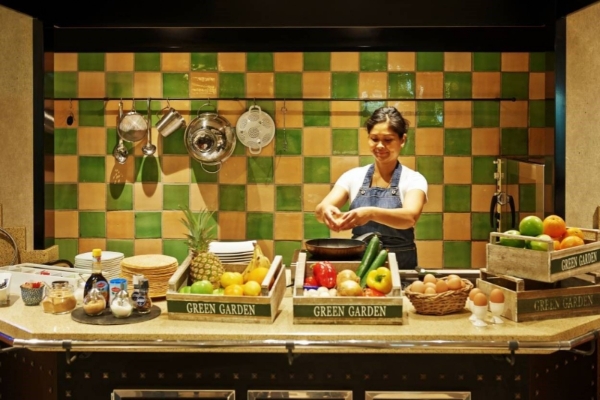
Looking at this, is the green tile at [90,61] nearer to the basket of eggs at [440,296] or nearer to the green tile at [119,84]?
the green tile at [119,84]

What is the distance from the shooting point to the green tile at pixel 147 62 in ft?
19.0

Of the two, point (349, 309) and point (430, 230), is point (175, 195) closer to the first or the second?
point (430, 230)

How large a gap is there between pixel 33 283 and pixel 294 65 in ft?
10.3

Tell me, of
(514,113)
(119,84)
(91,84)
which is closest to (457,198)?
(514,113)

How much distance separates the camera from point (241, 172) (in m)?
5.81

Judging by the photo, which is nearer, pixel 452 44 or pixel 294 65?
pixel 452 44

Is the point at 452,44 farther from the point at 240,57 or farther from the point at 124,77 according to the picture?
the point at 124,77

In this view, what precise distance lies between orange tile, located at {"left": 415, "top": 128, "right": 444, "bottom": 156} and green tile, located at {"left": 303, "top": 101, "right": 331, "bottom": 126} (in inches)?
30.2

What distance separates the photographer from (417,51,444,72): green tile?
573cm

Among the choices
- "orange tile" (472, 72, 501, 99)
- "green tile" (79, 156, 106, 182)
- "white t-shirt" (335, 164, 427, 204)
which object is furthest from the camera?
"green tile" (79, 156, 106, 182)

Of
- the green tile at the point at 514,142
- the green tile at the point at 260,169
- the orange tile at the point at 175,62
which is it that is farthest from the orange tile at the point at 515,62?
the orange tile at the point at 175,62

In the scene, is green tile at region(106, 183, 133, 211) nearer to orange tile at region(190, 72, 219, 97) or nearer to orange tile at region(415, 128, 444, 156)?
orange tile at region(190, 72, 219, 97)

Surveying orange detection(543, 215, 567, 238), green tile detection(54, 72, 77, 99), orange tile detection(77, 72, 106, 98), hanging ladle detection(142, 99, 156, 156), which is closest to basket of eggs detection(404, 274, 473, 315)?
orange detection(543, 215, 567, 238)

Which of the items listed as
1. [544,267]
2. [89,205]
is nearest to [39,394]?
[544,267]
